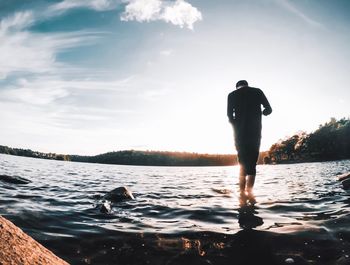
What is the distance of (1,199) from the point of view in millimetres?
6633

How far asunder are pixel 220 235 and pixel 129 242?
125 cm

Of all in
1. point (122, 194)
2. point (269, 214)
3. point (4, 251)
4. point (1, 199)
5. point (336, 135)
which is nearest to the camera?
point (4, 251)

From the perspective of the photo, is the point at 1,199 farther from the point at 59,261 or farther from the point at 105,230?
the point at 59,261

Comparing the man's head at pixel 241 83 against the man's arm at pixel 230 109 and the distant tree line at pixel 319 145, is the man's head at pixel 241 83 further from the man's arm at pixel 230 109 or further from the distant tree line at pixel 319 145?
the distant tree line at pixel 319 145

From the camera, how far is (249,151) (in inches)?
286

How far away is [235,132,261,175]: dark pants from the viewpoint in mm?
7242

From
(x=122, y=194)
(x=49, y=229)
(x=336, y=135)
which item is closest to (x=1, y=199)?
(x=122, y=194)

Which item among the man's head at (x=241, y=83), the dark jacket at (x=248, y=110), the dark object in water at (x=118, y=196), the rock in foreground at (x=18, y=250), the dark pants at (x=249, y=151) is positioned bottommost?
the dark object in water at (x=118, y=196)

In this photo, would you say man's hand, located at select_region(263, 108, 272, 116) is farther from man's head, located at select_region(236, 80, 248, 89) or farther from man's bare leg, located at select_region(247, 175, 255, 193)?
man's bare leg, located at select_region(247, 175, 255, 193)

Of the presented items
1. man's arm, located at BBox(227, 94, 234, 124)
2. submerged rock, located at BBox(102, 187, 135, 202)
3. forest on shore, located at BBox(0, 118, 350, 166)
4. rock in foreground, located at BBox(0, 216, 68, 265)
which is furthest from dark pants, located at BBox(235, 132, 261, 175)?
forest on shore, located at BBox(0, 118, 350, 166)

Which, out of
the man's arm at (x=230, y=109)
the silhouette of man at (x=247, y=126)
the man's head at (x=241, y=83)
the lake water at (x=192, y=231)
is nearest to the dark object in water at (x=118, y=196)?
the lake water at (x=192, y=231)

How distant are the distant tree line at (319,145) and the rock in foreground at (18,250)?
3748 inches

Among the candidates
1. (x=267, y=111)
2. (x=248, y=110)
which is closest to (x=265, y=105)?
(x=267, y=111)

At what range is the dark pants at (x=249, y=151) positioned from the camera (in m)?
7.24
